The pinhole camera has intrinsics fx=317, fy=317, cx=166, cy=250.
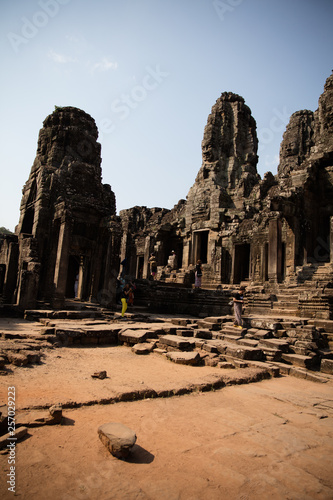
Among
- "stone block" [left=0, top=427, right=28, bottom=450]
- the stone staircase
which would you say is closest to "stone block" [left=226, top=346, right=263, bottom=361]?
"stone block" [left=0, top=427, right=28, bottom=450]

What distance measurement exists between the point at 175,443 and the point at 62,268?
32.8 ft

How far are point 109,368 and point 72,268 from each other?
15.7 metres

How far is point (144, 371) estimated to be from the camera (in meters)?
5.57

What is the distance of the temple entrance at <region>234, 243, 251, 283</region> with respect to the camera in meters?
20.8

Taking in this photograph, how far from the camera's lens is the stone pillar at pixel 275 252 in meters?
14.9

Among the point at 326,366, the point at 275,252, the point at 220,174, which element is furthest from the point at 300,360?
the point at 220,174

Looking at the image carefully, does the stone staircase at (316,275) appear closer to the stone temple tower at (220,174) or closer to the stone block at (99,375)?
the stone temple tower at (220,174)

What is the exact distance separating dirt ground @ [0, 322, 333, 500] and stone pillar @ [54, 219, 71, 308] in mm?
6892

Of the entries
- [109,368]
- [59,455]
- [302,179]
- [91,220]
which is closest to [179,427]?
[59,455]

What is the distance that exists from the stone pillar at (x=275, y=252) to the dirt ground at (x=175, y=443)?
33.3 feet

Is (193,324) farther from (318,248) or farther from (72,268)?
(72,268)

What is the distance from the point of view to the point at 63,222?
41.1 ft

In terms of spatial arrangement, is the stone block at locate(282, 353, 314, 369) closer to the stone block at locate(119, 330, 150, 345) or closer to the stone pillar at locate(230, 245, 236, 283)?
the stone block at locate(119, 330, 150, 345)

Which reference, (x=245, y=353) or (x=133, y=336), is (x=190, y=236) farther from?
(x=245, y=353)
